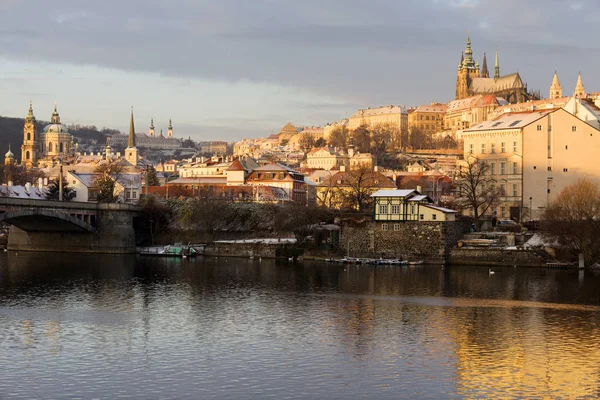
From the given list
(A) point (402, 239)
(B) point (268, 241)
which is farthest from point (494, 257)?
(B) point (268, 241)

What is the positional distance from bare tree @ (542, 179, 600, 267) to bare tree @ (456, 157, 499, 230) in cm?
715

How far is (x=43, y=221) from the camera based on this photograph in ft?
246

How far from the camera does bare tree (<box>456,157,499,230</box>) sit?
248 feet

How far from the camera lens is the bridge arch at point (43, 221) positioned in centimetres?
6812

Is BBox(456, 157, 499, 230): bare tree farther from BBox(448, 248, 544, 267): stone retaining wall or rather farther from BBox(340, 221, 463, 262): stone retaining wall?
BBox(448, 248, 544, 267): stone retaining wall

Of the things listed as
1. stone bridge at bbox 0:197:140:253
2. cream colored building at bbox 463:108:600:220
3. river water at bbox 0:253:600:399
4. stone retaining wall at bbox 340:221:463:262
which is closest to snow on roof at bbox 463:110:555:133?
cream colored building at bbox 463:108:600:220

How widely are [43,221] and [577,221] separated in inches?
1624

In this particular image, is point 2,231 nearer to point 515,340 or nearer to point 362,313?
point 362,313

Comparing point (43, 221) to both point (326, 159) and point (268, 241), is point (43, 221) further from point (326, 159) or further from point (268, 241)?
point (326, 159)

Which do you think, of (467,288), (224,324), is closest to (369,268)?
(467,288)

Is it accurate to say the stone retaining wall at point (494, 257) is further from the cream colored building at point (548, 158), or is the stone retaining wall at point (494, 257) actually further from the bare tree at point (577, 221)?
the cream colored building at point (548, 158)

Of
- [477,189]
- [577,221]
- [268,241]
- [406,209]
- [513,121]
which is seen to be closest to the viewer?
[577,221]

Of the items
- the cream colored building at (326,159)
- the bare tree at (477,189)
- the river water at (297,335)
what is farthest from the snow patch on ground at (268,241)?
the cream colored building at (326,159)

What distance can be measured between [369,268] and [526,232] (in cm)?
1375
